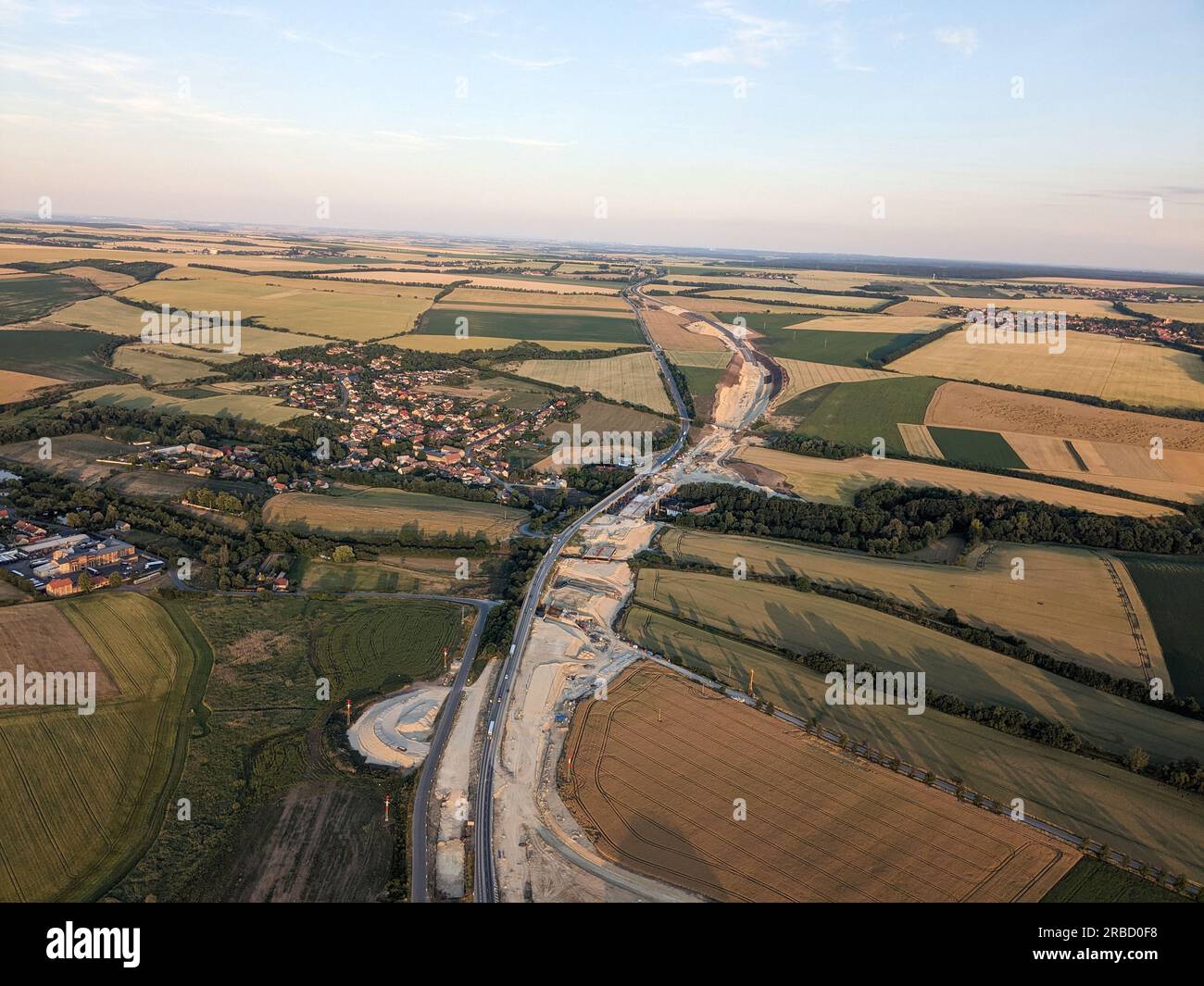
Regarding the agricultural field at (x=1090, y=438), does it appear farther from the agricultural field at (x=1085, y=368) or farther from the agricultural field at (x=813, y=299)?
the agricultural field at (x=813, y=299)

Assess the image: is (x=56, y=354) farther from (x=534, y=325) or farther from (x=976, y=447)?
(x=976, y=447)

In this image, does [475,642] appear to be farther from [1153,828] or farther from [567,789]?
[1153,828]

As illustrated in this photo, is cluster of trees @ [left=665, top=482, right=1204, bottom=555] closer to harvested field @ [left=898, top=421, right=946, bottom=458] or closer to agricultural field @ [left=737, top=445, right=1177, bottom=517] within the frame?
agricultural field @ [left=737, top=445, right=1177, bottom=517]

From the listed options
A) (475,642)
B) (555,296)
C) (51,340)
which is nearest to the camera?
(475,642)

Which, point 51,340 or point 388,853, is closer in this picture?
point 388,853

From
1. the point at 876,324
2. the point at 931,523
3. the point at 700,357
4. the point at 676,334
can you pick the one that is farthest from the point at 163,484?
the point at 876,324

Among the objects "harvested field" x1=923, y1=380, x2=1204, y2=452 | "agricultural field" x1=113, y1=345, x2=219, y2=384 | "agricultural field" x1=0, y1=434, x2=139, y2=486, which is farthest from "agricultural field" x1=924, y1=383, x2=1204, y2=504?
"agricultural field" x1=113, y1=345, x2=219, y2=384

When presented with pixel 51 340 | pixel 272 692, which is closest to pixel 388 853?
pixel 272 692
